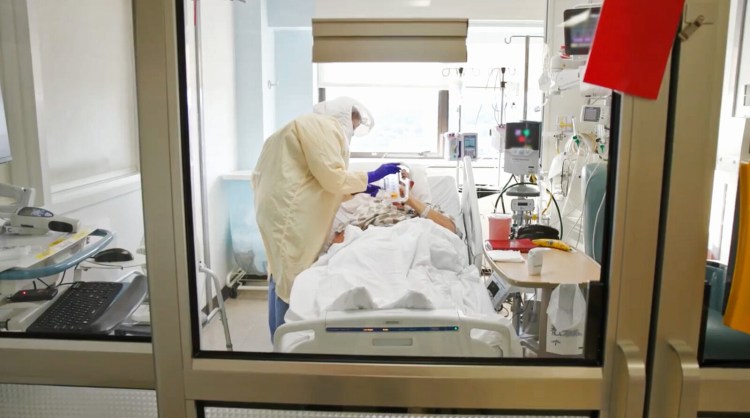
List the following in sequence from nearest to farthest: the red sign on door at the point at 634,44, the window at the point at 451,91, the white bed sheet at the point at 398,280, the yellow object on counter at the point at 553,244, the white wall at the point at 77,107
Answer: the red sign on door at the point at 634,44 → the white bed sheet at the point at 398,280 → the white wall at the point at 77,107 → the yellow object on counter at the point at 553,244 → the window at the point at 451,91

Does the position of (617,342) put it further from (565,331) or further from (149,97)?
(565,331)

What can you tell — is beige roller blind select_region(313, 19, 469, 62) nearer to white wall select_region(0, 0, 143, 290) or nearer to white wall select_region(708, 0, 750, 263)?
white wall select_region(0, 0, 143, 290)

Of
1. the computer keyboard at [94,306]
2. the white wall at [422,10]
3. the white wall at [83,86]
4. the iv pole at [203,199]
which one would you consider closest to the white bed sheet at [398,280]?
the iv pole at [203,199]

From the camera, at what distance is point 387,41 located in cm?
367

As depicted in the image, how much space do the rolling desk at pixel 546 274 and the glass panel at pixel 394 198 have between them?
0.04ft

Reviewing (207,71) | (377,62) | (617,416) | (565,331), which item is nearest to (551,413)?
(617,416)

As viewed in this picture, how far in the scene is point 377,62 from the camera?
3674 mm

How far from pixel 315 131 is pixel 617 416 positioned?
7.36 ft

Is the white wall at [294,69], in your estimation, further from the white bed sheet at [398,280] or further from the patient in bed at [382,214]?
the white bed sheet at [398,280]

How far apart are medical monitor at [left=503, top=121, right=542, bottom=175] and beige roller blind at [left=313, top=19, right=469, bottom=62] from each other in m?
0.64

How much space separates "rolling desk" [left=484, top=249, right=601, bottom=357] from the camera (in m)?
2.21

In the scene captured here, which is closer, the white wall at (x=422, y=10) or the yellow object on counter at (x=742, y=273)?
the yellow object on counter at (x=742, y=273)

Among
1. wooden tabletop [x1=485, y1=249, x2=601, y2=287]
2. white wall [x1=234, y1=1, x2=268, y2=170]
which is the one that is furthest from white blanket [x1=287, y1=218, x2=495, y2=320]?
white wall [x1=234, y1=1, x2=268, y2=170]

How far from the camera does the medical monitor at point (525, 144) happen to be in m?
3.26
